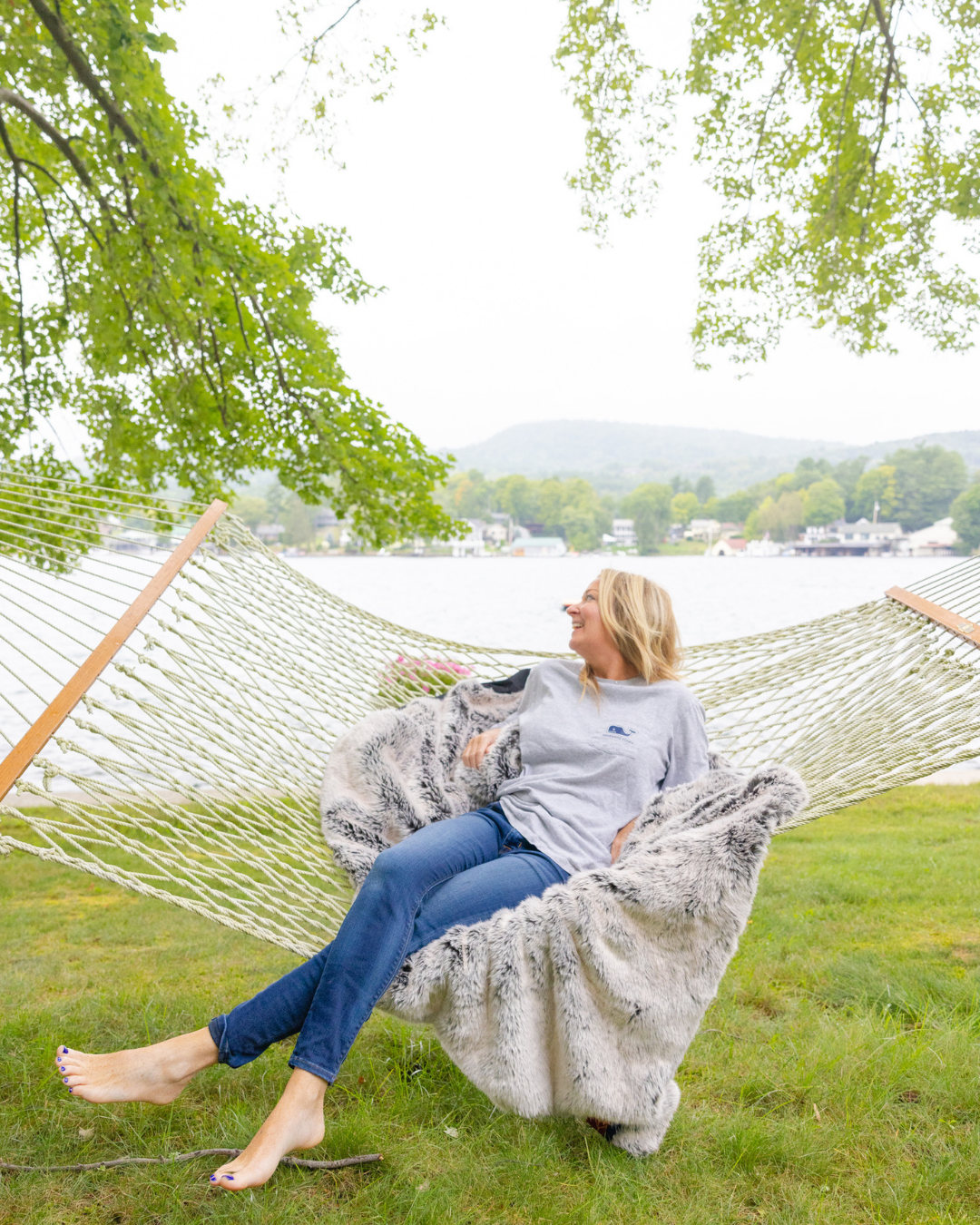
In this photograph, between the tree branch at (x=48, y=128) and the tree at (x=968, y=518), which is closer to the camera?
the tree branch at (x=48, y=128)

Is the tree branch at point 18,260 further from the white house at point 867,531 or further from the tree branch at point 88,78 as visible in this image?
the white house at point 867,531

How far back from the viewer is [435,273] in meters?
43.1

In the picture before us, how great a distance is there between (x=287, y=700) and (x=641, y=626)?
0.91 meters

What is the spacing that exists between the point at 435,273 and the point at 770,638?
43214 millimetres

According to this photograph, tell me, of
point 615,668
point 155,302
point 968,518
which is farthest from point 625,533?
point 615,668

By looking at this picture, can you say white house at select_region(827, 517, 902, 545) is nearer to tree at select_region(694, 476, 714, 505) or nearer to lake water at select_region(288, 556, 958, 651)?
lake water at select_region(288, 556, 958, 651)

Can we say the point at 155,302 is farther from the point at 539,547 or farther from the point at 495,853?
the point at 539,547

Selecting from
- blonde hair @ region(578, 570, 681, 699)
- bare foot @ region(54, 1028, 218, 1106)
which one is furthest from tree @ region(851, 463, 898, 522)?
bare foot @ region(54, 1028, 218, 1106)

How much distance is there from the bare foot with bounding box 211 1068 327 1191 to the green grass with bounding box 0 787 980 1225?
0.45ft

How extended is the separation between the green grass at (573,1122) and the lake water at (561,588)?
7902 millimetres

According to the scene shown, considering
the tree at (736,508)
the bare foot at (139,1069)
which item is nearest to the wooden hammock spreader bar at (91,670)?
the bare foot at (139,1069)

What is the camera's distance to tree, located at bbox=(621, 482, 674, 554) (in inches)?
1517

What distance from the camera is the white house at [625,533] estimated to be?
3822 cm

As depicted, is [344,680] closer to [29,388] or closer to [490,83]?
[29,388]
